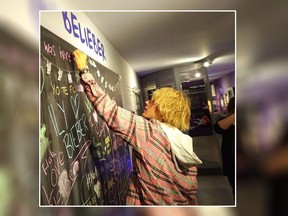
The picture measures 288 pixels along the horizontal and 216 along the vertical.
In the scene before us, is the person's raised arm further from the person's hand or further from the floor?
the floor

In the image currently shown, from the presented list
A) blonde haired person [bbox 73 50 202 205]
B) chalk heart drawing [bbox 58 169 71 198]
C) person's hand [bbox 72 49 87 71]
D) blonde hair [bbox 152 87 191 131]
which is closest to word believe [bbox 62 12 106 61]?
person's hand [bbox 72 49 87 71]

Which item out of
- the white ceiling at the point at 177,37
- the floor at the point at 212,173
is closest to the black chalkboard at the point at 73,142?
the white ceiling at the point at 177,37

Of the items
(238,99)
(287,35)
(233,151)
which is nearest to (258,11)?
(287,35)

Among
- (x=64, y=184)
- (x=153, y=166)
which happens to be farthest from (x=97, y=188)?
(x=153, y=166)

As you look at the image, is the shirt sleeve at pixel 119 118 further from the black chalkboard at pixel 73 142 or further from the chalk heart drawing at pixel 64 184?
the chalk heart drawing at pixel 64 184

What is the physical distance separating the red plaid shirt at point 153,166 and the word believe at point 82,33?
1.12 ft

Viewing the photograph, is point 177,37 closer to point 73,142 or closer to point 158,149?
point 158,149

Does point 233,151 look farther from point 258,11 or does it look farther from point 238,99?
point 258,11

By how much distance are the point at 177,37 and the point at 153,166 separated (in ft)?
2.04

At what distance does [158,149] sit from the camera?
4.61ft

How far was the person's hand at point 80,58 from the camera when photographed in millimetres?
1359

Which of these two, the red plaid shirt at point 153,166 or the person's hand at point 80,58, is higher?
the person's hand at point 80,58

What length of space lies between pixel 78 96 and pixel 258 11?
0.92m

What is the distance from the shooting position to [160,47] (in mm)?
1375
